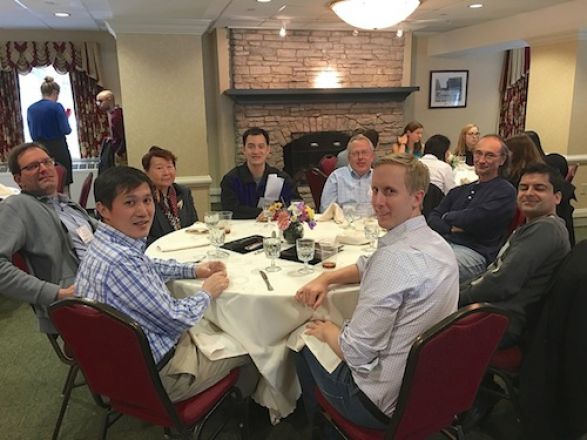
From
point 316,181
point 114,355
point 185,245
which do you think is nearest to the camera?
point 114,355

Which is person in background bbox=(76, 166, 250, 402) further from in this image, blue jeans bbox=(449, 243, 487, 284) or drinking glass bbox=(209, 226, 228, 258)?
blue jeans bbox=(449, 243, 487, 284)

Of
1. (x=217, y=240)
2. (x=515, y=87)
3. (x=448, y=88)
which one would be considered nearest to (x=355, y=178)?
(x=217, y=240)

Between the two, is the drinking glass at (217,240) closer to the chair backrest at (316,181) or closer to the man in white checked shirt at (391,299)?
the man in white checked shirt at (391,299)

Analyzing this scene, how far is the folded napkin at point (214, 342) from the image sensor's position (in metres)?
1.75

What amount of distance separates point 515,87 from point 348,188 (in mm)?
5756

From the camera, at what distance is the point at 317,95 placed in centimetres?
675

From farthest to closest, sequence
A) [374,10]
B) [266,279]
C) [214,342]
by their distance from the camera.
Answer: [374,10] → [266,279] → [214,342]

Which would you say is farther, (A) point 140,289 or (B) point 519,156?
(B) point 519,156

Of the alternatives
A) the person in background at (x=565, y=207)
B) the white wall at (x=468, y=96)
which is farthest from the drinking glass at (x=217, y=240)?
the white wall at (x=468, y=96)

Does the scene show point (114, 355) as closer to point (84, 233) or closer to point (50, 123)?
point (84, 233)

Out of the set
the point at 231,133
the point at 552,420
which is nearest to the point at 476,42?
the point at 231,133

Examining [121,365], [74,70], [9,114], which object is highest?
[74,70]

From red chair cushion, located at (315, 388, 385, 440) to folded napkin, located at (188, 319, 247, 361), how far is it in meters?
0.37

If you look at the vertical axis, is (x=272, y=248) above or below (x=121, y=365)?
above
